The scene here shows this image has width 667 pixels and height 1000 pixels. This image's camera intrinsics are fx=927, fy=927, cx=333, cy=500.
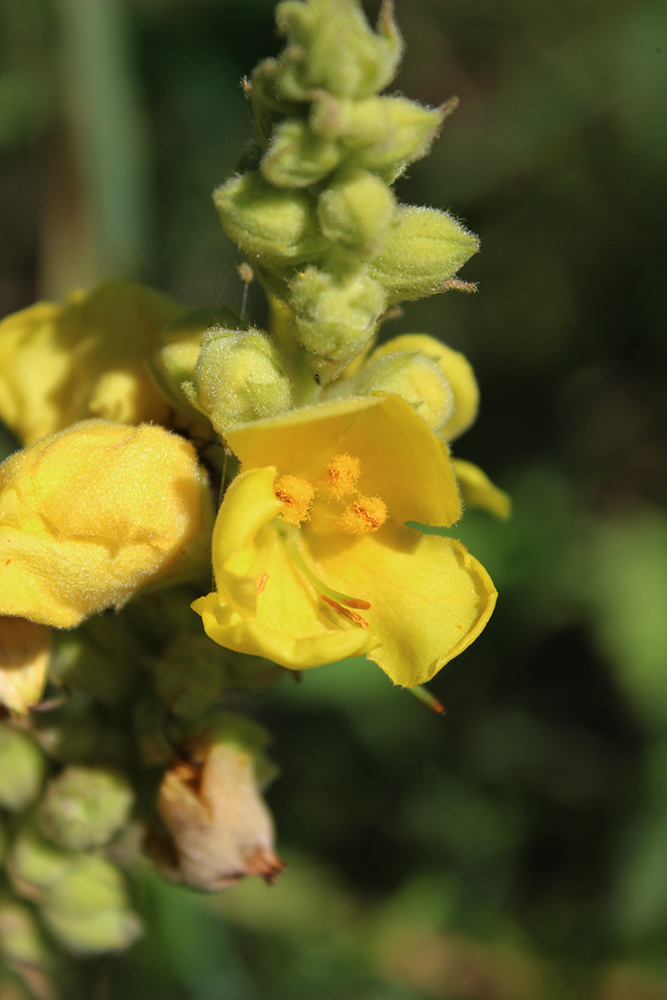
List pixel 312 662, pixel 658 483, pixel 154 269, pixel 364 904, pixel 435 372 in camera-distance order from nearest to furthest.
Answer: pixel 312 662 → pixel 435 372 → pixel 364 904 → pixel 154 269 → pixel 658 483

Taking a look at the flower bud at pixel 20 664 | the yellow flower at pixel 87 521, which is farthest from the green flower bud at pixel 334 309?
the flower bud at pixel 20 664

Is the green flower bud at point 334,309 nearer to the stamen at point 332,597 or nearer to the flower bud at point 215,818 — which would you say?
the stamen at point 332,597

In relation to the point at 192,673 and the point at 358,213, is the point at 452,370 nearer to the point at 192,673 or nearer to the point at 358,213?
the point at 358,213

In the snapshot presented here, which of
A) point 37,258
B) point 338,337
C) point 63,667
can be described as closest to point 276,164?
point 338,337

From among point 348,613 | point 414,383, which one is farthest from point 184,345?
point 348,613

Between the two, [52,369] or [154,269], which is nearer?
[52,369]

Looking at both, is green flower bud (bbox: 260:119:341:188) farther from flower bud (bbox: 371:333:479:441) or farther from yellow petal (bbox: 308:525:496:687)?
yellow petal (bbox: 308:525:496:687)

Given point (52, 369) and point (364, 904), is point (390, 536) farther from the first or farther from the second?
point (364, 904)
